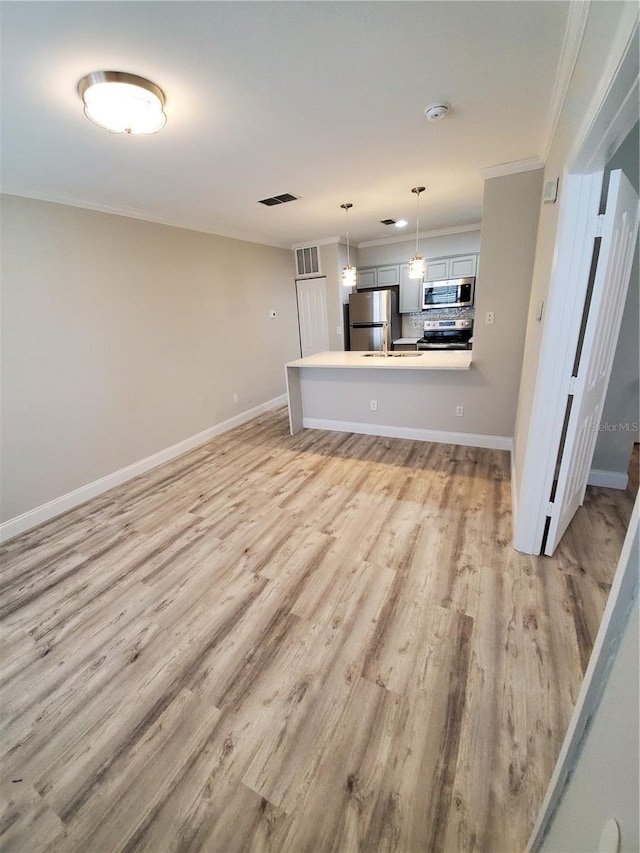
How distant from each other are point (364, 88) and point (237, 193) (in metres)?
1.64

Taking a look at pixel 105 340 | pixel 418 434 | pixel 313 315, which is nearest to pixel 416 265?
pixel 418 434

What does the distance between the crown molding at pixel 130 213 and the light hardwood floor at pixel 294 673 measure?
2.47 meters

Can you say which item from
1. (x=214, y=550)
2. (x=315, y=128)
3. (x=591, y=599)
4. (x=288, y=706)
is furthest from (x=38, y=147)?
(x=591, y=599)

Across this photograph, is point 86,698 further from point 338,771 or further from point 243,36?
point 243,36

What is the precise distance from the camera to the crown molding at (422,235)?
16.3 feet

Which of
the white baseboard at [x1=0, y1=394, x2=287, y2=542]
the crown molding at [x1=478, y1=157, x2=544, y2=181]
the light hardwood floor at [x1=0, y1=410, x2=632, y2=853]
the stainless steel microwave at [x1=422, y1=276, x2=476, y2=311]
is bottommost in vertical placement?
the light hardwood floor at [x1=0, y1=410, x2=632, y2=853]

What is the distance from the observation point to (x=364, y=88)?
1631mm

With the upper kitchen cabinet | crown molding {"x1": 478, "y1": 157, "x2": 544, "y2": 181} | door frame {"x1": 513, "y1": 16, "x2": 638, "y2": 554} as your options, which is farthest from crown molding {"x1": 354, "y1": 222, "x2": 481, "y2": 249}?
door frame {"x1": 513, "y1": 16, "x2": 638, "y2": 554}

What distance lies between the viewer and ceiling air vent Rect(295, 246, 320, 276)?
528 centimetres

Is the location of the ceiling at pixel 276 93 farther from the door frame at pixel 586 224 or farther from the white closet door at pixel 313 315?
the white closet door at pixel 313 315

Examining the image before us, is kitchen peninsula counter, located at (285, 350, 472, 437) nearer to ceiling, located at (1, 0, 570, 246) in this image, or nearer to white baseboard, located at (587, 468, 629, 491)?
white baseboard, located at (587, 468, 629, 491)

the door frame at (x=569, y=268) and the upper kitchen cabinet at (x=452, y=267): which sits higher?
the upper kitchen cabinet at (x=452, y=267)

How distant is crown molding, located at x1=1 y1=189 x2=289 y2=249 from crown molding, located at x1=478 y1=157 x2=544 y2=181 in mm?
2834

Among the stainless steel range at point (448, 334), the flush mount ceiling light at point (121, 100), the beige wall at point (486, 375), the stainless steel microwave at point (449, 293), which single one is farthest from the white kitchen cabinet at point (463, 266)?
the flush mount ceiling light at point (121, 100)
